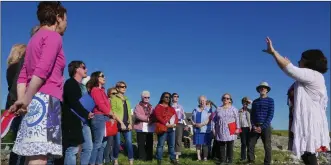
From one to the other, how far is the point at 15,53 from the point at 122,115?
5514 mm

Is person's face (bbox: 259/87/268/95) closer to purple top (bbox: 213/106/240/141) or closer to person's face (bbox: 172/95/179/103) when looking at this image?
purple top (bbox: 213/106/240/141)

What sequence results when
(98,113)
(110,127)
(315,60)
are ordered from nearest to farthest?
(315,60) → (98,113) → (110,127)

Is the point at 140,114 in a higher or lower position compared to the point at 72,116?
higher

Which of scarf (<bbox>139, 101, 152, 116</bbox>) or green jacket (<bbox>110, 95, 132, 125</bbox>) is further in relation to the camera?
scarf (<bbox>139, 101, 152, 116</bbox>)

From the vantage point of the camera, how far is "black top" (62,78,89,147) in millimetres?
5320

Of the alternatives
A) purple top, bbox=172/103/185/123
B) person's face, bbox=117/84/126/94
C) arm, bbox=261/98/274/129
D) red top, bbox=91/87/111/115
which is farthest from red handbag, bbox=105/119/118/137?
purple top, bbox=172/103/185/123

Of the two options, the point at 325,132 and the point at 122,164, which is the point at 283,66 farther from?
the point at 122,164

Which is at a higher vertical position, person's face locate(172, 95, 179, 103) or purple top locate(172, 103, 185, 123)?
person's face locate(172, 95, 179, 103)

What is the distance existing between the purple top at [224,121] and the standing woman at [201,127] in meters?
0.94

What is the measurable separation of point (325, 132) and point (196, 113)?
26.7ft

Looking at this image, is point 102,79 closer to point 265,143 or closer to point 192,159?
point 265,143

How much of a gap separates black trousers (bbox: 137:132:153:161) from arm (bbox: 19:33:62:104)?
8.36m

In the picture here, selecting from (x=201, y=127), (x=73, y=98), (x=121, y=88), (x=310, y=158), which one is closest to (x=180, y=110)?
(x=201, y=127)

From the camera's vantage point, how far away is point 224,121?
11.8m
